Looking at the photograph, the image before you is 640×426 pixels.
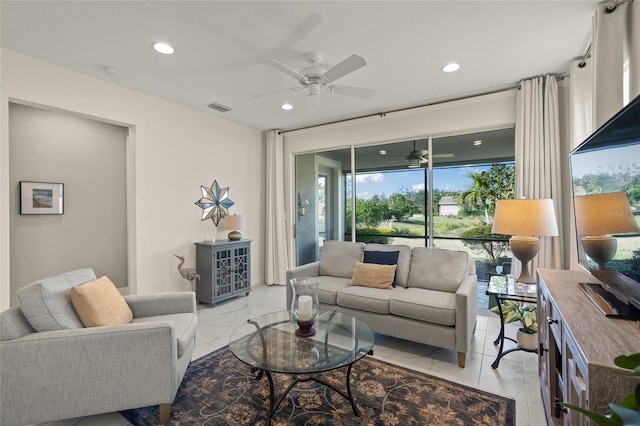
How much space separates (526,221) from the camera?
99.6 inches

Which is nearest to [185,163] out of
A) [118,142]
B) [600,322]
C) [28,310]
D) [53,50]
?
[118,142]

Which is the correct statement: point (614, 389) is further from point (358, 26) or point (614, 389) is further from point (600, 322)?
point (358, 26)

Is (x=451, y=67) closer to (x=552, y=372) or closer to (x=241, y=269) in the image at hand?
(x=552, y=372)

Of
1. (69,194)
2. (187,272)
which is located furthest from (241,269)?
(69,194)

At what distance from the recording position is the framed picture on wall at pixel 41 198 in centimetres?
359

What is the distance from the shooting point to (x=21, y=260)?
3.58m

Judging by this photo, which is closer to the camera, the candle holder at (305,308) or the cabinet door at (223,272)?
the candle holder at (305,308)

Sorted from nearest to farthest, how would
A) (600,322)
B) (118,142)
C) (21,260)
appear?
(600,322) → (21,260) → (118,142)

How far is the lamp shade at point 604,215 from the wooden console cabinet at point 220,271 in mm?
3898

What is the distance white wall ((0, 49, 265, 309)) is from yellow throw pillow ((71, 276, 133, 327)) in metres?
1.36

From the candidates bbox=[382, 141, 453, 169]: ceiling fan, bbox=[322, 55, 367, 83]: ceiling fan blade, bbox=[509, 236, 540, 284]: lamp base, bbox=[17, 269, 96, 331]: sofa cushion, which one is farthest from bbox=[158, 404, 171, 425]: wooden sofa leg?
bbox=[382, 141, 453, 169]: ceiling fan

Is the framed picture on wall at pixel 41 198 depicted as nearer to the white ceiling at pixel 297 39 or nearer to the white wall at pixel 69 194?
the white wall at pixel 69 194

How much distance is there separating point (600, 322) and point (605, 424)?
0.95 metres

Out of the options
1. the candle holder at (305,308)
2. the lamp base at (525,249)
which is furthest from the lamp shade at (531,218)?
the candle holder at (305,308)
